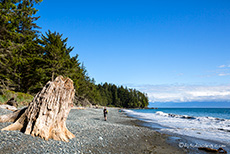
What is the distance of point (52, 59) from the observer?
30.3 metres

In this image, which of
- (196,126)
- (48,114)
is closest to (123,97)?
(196,126)

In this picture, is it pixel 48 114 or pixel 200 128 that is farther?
pixel 200 128

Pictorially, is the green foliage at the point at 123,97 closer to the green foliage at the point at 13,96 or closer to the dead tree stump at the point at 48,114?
the green foliage at the point at 13,96

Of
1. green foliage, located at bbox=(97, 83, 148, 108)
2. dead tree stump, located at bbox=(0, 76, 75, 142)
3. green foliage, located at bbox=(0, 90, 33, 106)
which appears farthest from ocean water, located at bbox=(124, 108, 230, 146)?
green foliage, located at bbox=(97, 83, 148, 108)

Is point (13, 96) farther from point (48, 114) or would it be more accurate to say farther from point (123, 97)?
point (123, 97)

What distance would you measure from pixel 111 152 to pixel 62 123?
2938mm

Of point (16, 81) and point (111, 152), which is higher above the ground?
point (16, 81)

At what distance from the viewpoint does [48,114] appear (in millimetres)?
7160

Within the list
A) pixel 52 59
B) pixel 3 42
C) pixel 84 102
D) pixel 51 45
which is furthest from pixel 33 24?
pixel 84 102

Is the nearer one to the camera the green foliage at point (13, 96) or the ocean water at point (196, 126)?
the ocean water at point (196, 126)

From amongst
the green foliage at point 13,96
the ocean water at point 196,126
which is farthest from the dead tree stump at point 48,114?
the green foliage at point 13,96

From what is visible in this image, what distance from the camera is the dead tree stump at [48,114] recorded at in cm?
684

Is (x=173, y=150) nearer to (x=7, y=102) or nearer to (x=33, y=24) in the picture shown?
(x=7, y=102)

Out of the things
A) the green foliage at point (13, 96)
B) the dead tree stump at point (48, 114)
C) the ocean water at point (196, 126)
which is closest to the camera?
the dead tree stump at point (48, 114)
